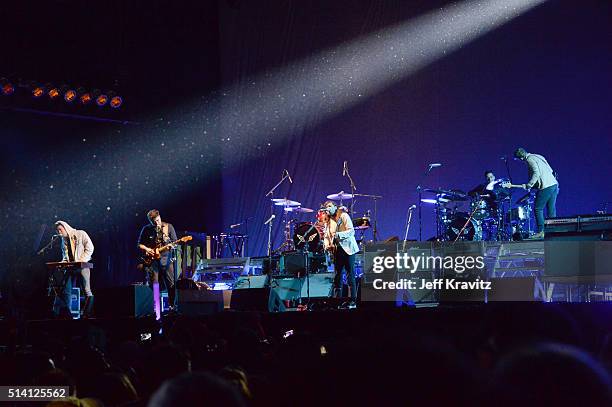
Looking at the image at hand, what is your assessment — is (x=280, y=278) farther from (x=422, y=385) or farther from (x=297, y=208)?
(x=422, y=385)

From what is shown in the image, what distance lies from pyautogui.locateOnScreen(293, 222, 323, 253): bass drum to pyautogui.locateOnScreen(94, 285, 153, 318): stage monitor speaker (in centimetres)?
345

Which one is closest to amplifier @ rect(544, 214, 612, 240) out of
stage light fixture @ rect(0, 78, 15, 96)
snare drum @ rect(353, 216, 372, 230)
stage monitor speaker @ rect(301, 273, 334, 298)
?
snare drum @ rect(353, 216, 372, 230)

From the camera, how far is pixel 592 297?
9195mm

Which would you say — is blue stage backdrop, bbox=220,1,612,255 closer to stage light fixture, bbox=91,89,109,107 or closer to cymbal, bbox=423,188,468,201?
cymbal, bbox=423,188,468,201

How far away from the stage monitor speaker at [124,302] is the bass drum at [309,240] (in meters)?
3.45

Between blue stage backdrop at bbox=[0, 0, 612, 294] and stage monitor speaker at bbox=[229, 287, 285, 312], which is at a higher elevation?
blue stage backdrop at bbox=[0, 0, 612, 294]

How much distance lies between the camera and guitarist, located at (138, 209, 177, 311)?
37.8 feet

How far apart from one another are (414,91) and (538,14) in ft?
10.1

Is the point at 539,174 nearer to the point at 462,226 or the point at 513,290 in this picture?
the point at 462,226

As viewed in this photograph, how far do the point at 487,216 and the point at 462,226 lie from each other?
556 millimetres

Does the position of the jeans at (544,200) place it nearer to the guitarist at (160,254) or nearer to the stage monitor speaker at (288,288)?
the stage monitor speaker at (288,288)

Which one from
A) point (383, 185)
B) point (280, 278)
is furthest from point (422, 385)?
point (383, 185)

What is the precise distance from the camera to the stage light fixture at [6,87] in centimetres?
1358

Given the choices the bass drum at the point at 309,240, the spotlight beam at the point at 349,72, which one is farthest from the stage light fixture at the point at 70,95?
the bass drum at the point at 309,240
